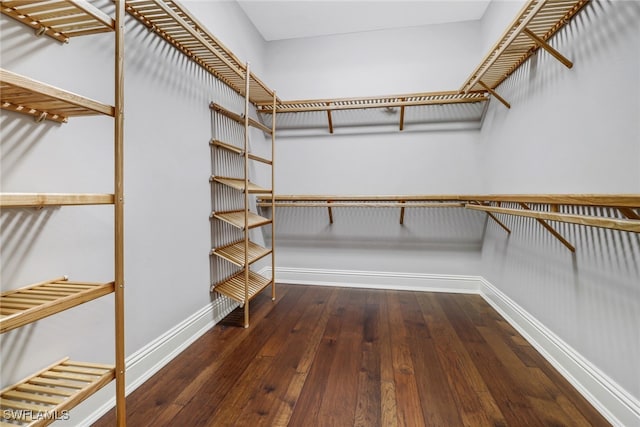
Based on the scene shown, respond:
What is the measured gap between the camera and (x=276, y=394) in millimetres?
1287

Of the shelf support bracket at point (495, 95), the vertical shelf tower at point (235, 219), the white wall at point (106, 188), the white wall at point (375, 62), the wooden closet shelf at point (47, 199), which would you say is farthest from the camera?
the white wall at point (375, 62)

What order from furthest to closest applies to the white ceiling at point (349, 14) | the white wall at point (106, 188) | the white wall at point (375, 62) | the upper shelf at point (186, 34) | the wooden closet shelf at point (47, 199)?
the white wall at point (375, 62)
the white ceiling at point (349, 14)
the upper shelf at point (186, 34)
the white wall at point (106, 188)
the wooden closet shelf at point (47, 199)

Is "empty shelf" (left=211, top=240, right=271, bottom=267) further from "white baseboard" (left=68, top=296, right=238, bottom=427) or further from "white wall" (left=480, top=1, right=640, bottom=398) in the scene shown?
"white wall" (left=480, top=1, right=640, bottom=398)

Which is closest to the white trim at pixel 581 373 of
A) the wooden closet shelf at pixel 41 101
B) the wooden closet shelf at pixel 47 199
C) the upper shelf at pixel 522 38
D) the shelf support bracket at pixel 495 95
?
the shelf support bracket at pixel 495 95

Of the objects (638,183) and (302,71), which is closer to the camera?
(638,183)

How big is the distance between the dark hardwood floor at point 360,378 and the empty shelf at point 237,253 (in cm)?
44

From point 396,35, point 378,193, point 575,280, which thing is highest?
point 396,35

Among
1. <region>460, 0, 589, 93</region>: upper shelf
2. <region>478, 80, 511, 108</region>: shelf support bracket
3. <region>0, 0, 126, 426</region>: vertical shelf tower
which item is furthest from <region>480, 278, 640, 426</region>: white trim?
<region>0, 0, 126, 426</region>: vertical shelf tower

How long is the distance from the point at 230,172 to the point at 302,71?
1404mm

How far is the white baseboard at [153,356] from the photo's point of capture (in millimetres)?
1110

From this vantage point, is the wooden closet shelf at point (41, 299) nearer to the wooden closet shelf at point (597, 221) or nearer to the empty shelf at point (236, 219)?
the empty shelf at point (236, 219)

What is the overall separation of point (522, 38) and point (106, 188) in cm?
226

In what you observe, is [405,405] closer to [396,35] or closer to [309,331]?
[309,331]

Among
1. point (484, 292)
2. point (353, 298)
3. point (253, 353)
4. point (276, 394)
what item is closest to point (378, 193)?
point (353, 298)
